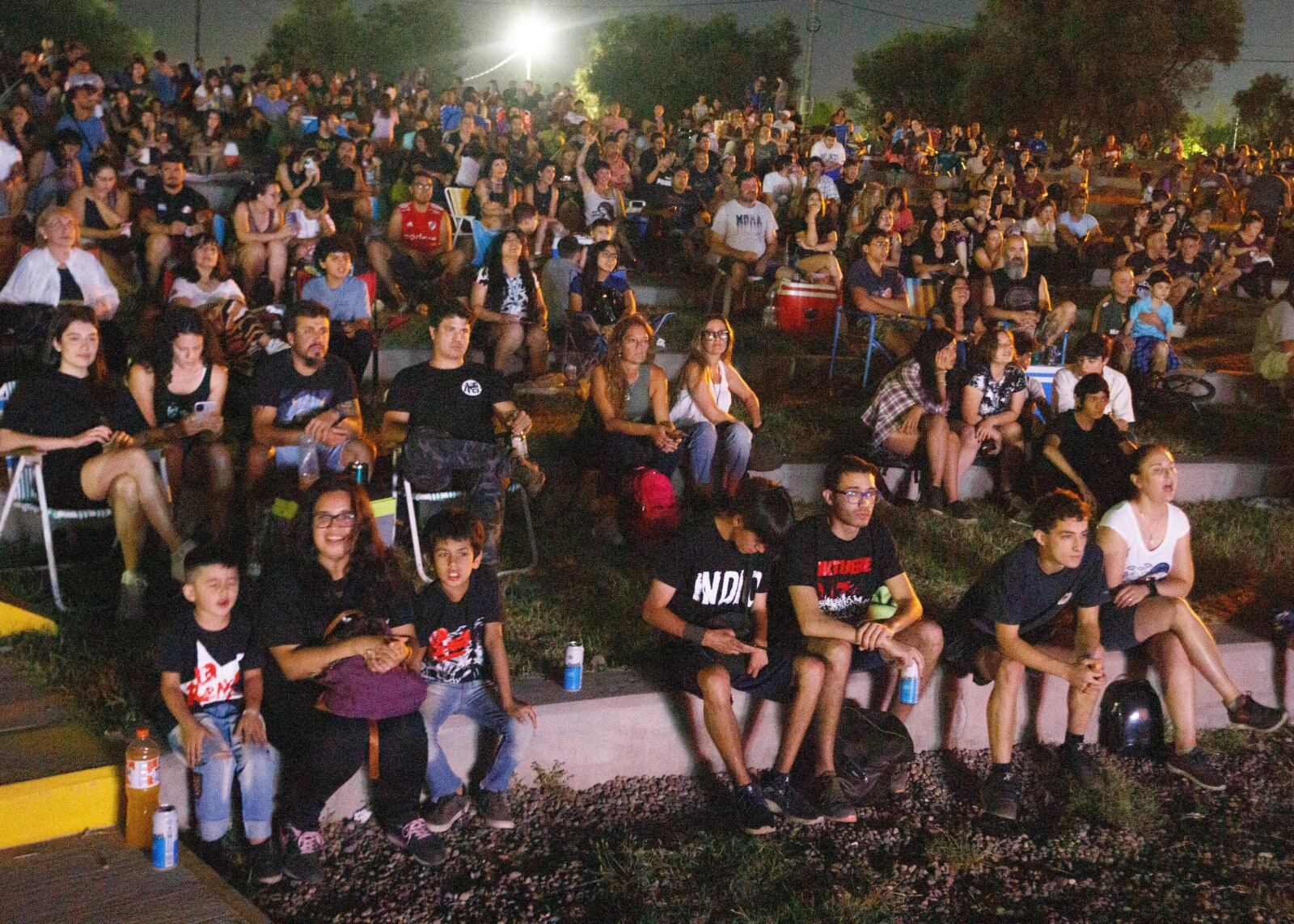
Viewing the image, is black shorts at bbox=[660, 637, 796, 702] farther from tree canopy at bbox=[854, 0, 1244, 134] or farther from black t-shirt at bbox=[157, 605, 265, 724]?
tree canopy at bbox=[854, 0, 1244, 134]

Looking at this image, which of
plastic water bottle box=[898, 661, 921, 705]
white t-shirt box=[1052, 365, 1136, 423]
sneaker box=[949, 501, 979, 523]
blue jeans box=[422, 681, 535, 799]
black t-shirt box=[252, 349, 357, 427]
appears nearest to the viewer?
blue jeans box=[422, 681, 535, 799]

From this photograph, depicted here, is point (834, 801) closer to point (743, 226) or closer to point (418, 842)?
point (418, 842)

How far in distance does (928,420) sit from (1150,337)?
3.17 meters

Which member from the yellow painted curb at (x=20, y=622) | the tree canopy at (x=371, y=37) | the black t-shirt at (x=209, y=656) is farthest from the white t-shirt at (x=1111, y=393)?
the tree canopy at (x=371, y=37)

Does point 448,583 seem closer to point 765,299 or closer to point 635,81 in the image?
point 765,299

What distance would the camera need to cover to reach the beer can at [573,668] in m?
4.82

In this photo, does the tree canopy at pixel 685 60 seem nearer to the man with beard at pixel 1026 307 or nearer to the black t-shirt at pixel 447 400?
the man with beard at pixel 1026 307

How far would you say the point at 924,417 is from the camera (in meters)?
7.46

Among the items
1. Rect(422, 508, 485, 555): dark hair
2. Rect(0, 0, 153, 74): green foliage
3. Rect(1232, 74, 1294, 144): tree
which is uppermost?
Rect(0, 0, 153, 74): green foliage

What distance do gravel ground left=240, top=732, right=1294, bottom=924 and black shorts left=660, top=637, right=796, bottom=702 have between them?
17.3 inches

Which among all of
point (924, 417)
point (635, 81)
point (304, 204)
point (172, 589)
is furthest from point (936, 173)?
point (635, 81)

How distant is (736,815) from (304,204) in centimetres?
771

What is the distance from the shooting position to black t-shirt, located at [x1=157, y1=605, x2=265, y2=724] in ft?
13.1

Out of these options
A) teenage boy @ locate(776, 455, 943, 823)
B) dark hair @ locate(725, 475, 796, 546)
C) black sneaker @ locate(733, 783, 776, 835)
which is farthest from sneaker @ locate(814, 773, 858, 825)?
dark hair @ locate(725, 475, 796, 546)
